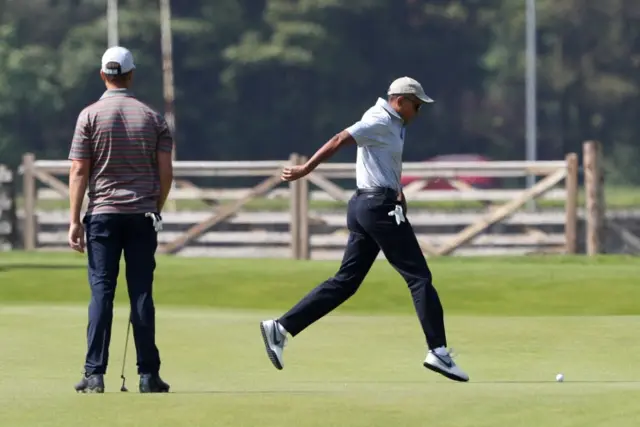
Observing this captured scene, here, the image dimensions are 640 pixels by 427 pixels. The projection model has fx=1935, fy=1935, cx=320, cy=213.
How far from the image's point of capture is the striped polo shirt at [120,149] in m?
9.38

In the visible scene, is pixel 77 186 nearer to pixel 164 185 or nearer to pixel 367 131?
pixel 164 185

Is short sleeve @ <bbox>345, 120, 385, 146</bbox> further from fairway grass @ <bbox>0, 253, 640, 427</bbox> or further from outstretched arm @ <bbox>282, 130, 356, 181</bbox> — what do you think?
fairway grass @ <bbox>0, 253, 640, 427</bbox>

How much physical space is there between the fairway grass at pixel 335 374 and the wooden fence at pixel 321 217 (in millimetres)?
8521

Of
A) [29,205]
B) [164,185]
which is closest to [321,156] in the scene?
[164,185]

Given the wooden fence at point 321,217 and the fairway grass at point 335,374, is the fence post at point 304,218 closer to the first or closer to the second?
the wooden fence at point 321,217

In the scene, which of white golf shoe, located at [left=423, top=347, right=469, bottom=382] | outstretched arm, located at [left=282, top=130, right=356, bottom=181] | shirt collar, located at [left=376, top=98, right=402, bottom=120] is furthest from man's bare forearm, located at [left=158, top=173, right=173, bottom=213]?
white golf shoe, located at [left=423, top=347, right=469, bottom=382]

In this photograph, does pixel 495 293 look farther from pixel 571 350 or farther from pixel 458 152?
pixel 458 152

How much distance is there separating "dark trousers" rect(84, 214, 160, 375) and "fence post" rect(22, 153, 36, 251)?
1543 centimetres

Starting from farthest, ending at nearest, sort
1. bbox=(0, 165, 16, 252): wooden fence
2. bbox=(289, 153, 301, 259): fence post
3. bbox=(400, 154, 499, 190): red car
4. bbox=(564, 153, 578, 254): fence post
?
bbox=(400, 154, 499, 190): red car, bbox=(0, 165, 16, 252): wooden fence, bbox=(289, 153, 301, 259): fence post, bbox=(564, 153, 578, 254): fence post

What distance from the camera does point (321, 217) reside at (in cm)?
2450

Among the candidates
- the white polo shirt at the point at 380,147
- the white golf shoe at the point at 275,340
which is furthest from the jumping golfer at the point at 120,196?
the white polo shirt at the point at 380,147

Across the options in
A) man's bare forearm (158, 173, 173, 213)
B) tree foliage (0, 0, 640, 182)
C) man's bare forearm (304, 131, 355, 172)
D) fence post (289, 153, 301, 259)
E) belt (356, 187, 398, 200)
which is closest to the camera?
man's bare forearm (158, 173, 173, 213)

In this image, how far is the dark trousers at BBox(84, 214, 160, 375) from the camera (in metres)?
9.45

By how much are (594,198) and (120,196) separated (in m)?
14.7
